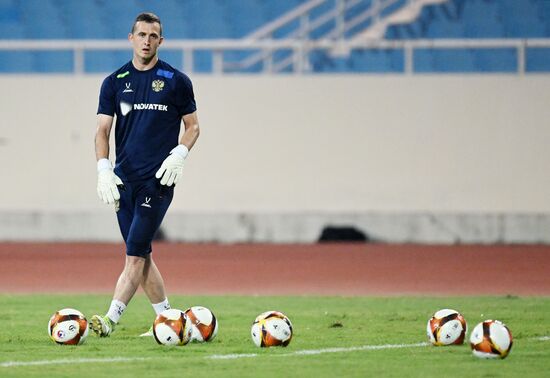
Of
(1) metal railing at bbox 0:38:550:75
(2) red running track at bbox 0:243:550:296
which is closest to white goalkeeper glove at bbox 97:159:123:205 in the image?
(2) red running track at bbox 0:243:550:296

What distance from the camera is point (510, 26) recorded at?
25375 millimetres

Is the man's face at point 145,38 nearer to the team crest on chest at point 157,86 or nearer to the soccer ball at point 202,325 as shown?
the team crest on chest at point 157,86

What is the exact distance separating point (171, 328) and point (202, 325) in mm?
474

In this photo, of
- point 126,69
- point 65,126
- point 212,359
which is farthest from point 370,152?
point 212,359

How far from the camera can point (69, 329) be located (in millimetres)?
10328

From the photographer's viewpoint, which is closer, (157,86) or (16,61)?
(157,86)

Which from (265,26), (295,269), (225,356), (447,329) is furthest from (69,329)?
(265,26)

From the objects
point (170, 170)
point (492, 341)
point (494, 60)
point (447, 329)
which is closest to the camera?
point (492, 341)

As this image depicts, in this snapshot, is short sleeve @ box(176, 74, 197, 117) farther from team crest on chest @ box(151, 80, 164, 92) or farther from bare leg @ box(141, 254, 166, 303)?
bare leg @ box(141, 254, 166, 303)

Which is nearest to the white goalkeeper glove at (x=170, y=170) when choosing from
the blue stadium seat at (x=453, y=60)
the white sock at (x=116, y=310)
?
the white sock at (x=116, y=310)

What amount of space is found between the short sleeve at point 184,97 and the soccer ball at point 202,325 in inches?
69.0

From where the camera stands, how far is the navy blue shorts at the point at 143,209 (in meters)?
11.0

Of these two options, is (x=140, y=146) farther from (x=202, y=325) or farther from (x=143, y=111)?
(x=202, y=325)

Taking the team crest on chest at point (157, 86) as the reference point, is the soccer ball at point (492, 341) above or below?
below
